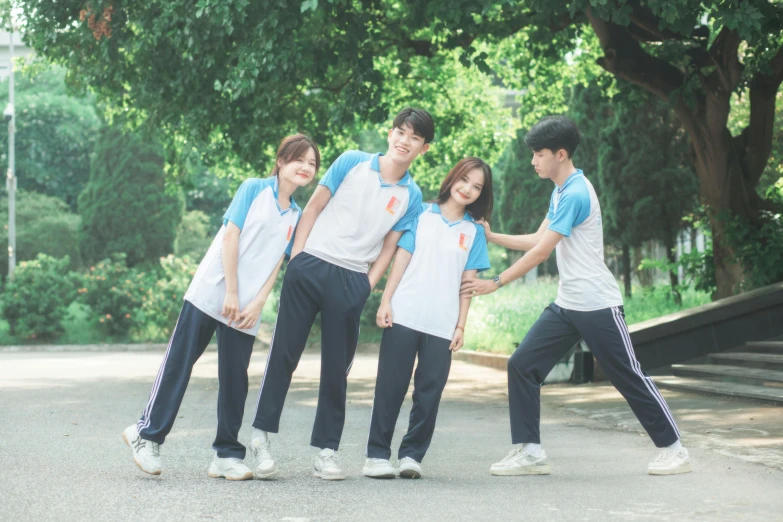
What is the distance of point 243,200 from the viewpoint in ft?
19.3

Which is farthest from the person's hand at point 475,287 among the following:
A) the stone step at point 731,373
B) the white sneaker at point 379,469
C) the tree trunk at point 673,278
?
the tree trunk at point 673,278

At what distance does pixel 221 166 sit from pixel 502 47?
5.53m

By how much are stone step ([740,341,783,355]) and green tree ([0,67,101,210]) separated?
132 ft

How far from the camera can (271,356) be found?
5949 mm

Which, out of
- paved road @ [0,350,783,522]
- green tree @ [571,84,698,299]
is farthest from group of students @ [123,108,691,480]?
green tree @ [571,84,698,299]

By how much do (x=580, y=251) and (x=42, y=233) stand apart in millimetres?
34673

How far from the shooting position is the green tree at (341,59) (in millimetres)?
12273

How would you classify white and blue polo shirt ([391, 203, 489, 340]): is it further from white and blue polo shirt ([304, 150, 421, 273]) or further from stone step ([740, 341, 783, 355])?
stone step ([740, 341, 783, 355])

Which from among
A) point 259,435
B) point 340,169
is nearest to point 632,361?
point 340,169

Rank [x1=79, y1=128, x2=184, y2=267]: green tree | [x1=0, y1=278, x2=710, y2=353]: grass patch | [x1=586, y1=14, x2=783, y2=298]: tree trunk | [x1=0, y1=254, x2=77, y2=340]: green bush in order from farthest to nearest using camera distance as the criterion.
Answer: [x1=79, y1=128, x2=184, y2=267]: green tree, [x1=0, y1=254, x2=77, y2=340]: green bush, [x1=0, y1=278, x2=710, y2=353]: grass patch, [x1=586, y1=14, x2=783, y2=298]: tree trunk

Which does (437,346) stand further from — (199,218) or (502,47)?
(199,218)

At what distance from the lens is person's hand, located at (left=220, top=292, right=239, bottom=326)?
5770 millimetres

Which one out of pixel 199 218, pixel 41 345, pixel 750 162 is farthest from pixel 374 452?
pixel 199 218

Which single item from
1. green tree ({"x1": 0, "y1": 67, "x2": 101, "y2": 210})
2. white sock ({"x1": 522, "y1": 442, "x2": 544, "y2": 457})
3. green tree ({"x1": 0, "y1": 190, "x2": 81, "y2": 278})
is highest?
green tree ({"x1": 0, "y1": 67, "x2": 101, "y2": 210})
